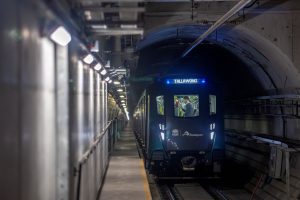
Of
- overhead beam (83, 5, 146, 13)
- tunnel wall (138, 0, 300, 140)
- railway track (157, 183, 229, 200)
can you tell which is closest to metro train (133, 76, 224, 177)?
railway track (157, 183, 229, 200)

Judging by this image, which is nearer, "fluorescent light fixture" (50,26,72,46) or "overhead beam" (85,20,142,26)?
"fluorescent light fixture" (50,26,72,46)

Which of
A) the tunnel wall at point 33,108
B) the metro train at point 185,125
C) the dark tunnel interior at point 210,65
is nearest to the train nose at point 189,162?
the metro train at point 185,125

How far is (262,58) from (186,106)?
106 inches

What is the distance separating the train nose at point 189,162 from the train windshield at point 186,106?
131cm

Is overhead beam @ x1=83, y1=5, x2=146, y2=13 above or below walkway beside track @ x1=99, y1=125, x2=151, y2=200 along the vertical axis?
above

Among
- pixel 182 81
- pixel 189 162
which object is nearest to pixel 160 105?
pixel 182 81

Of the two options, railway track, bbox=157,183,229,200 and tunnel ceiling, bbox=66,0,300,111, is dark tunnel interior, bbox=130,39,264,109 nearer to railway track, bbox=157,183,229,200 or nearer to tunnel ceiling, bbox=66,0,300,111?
tunnel ceiling, bbox=66,0,300,111

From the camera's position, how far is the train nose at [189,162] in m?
15.0

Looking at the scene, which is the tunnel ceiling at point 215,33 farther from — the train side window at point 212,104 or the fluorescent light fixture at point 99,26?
the train side window at point 212,104

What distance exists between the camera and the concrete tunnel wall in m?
13.2

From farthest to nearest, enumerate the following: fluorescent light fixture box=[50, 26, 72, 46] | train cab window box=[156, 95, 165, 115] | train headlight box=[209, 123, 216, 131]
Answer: train cab window box=[156, 95, 165, 115], train headlight box=[209, 123, 216, 131], fluorescent light fixture box=[50, 26, 72, 46]

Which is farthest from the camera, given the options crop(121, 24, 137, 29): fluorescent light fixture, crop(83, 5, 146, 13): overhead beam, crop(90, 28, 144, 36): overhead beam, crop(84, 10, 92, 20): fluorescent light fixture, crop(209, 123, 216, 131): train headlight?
crop(209, 123, 216, 131): train headlight

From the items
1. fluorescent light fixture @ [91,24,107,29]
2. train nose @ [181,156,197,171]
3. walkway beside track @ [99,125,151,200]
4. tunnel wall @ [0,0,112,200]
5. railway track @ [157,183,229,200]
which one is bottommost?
railway track @ [157,183,229,200]

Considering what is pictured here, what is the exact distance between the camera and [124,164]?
17359mm
